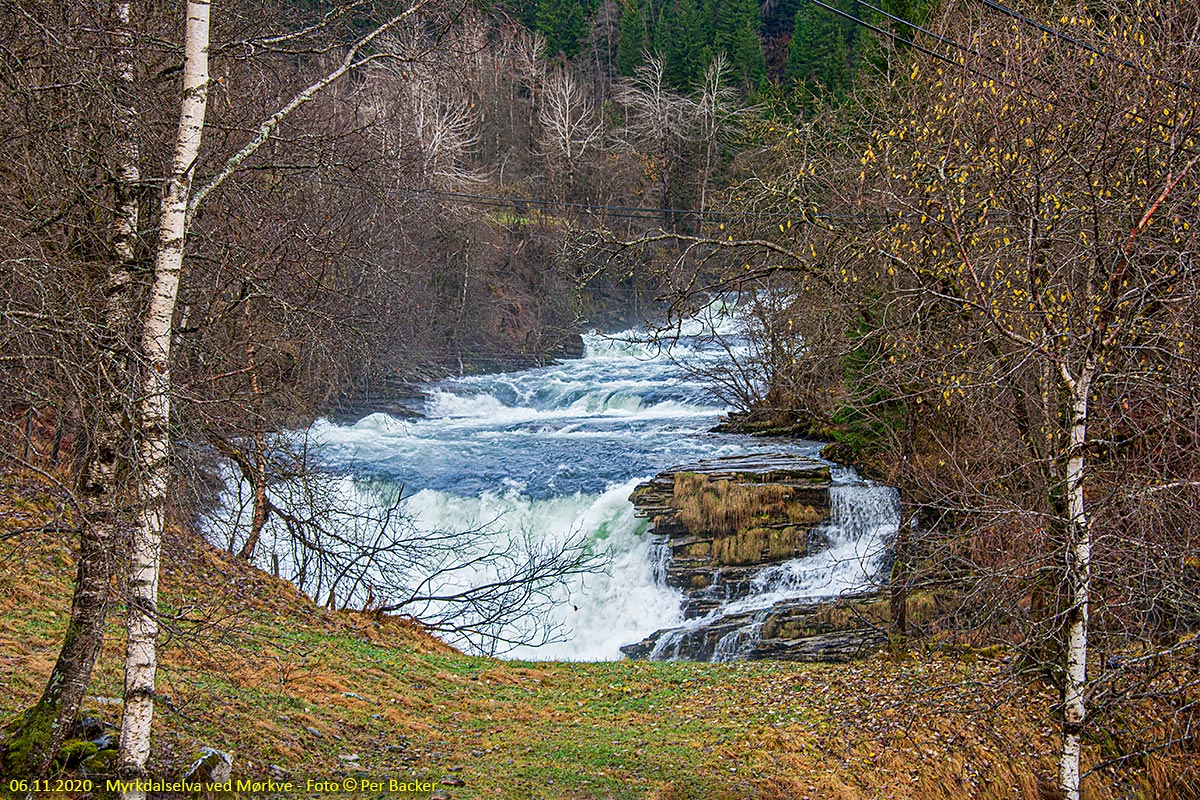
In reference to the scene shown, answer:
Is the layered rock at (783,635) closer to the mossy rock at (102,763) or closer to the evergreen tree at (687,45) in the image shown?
the mossy rock at (102,763)

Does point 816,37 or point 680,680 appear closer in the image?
point 680,680

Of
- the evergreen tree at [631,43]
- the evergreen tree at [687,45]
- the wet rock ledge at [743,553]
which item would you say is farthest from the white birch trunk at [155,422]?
the evergreen tree at [631,43]

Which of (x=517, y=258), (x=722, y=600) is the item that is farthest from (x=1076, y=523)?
(x=517, y=258)

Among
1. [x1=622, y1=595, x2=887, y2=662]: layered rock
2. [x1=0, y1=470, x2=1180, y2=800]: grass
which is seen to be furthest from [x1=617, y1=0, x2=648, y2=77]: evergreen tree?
[x1=0, y1=470, x2=1180, y2=800]: grass

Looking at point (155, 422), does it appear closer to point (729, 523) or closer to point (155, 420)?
point (155, 420)

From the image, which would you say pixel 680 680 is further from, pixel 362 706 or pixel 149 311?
pixel 149 311

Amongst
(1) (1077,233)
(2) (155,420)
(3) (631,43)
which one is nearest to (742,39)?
(3) (631,43)

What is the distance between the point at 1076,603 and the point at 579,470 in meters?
13.0

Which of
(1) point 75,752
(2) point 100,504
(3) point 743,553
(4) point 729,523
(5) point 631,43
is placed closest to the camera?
(2) point 100,504

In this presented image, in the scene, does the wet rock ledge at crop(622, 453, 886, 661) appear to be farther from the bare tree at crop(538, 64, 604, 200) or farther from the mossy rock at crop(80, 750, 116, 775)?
the bare tree at crop(538, 64, 604, 200)

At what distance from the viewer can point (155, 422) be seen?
4.20 m

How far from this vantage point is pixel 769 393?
68.0 feet

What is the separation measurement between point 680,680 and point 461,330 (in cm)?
2364

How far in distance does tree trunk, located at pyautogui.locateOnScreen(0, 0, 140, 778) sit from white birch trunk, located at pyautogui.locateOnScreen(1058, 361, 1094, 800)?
509cm
